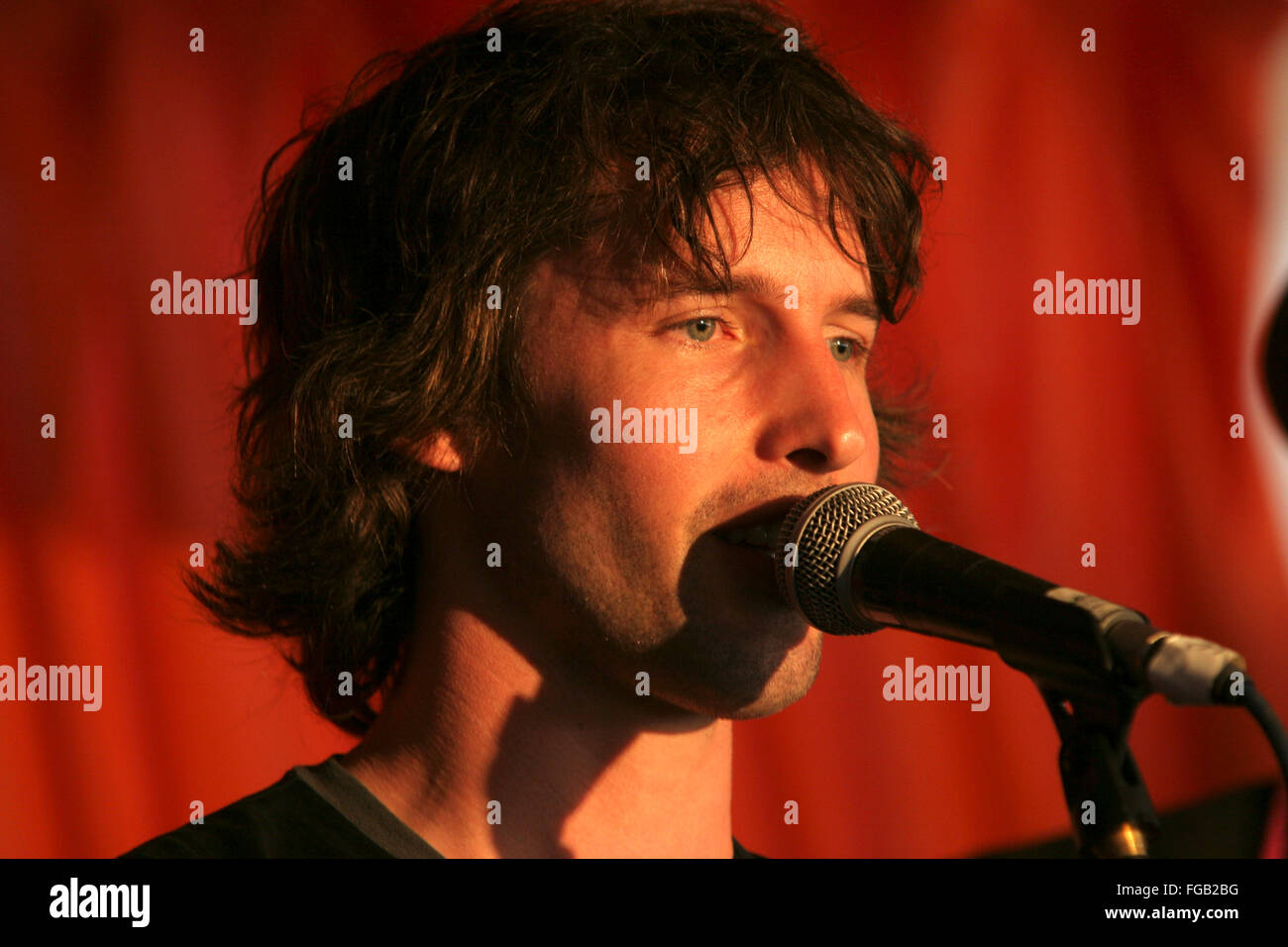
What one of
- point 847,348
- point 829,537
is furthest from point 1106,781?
point 847,348

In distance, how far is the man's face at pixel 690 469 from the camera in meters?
1.46

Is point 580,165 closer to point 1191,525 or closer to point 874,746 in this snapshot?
point 874,746

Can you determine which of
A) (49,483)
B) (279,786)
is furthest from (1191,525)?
(49,483)

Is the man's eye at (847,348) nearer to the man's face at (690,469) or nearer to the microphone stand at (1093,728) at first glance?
the man's face at (690,469)

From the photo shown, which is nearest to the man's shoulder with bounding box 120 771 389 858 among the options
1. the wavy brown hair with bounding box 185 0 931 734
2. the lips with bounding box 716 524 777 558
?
the wavy brown hair with bounding box 185 0 931 734

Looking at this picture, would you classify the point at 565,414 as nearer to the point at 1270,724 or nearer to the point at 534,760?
the point at 534,760

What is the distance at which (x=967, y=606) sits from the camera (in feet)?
3.16

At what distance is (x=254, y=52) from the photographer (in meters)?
2.59

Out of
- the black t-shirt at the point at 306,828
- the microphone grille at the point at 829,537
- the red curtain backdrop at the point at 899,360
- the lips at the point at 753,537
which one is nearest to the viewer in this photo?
the microphone grille at the point at 829,537

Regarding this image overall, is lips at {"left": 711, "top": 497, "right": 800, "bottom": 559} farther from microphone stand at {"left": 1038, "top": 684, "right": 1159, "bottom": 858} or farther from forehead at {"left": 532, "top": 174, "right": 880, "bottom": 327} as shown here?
microphone stand at {"left": 1038, "top": 684, "right": 1159, "bottom": 858}

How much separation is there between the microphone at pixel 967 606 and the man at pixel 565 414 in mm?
200

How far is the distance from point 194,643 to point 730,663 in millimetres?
1563

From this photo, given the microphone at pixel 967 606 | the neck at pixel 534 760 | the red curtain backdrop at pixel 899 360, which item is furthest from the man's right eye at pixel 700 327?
the red curtain backdrop at pixel 899 360
